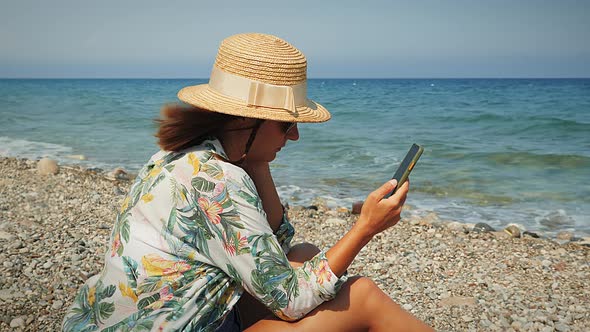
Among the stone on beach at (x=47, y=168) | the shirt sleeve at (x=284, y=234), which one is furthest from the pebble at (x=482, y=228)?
the stone on beach at (x=47, y=168)

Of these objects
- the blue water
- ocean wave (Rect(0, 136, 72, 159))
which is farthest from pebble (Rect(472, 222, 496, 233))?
ocean wave (Rect(0, 136, 72, 159))

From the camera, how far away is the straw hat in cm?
217

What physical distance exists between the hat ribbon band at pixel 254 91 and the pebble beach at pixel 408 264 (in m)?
2.11

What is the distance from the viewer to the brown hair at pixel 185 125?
2141mm

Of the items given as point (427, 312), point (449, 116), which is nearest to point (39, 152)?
point (427, 312)

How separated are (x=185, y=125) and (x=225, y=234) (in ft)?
1.50

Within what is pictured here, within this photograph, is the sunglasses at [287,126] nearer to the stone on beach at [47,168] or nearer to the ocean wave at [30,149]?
the stone on beach at [47,168]

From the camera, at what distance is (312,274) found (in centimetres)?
211

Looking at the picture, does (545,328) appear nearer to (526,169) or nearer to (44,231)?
(44,231)

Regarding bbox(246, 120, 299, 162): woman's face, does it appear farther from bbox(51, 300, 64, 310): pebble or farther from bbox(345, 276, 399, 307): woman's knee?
bbox(51, 300, 64, 310): pebble

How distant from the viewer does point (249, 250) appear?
6.50 feet

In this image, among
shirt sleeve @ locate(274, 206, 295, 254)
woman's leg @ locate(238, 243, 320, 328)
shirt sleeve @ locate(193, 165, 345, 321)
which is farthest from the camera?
shirt sleeve @ locate(274, 206, 295, 254)

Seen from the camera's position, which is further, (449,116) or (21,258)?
(449,116)

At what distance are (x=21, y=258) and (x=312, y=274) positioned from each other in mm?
3242
